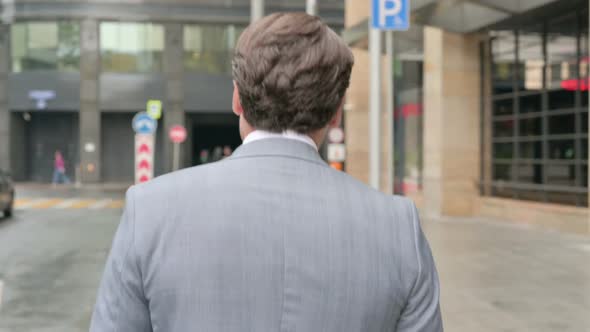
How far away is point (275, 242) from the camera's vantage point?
128cm

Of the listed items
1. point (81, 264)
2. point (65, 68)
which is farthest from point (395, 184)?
point (65, 68)

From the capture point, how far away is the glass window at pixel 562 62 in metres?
14.3

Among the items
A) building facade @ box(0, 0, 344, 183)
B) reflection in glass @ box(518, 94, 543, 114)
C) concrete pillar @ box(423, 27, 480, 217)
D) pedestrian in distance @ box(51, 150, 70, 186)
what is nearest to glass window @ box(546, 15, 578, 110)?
reflection in glass @ box(518, 94, 543, 114)

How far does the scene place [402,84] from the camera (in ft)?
74.5

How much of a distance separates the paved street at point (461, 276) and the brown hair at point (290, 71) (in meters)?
5.01

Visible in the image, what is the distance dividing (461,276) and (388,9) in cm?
356

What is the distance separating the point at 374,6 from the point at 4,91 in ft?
102

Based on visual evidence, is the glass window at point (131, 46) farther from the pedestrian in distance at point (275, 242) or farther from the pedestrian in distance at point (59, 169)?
the pedestrian in distance at point (275, 242)

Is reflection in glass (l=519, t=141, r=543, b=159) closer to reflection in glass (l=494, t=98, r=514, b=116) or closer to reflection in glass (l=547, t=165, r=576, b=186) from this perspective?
reflection in glass (l=547, t=165, r=576, b=186)

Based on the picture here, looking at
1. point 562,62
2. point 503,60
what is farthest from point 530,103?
point 562,62

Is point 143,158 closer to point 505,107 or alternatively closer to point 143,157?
point 143,157

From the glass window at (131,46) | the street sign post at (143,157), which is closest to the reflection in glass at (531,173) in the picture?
the street sign post at (143,157)

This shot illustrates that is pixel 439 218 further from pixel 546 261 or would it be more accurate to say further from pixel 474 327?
pixel 474 327

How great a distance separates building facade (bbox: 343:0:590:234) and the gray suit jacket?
12801 mm
